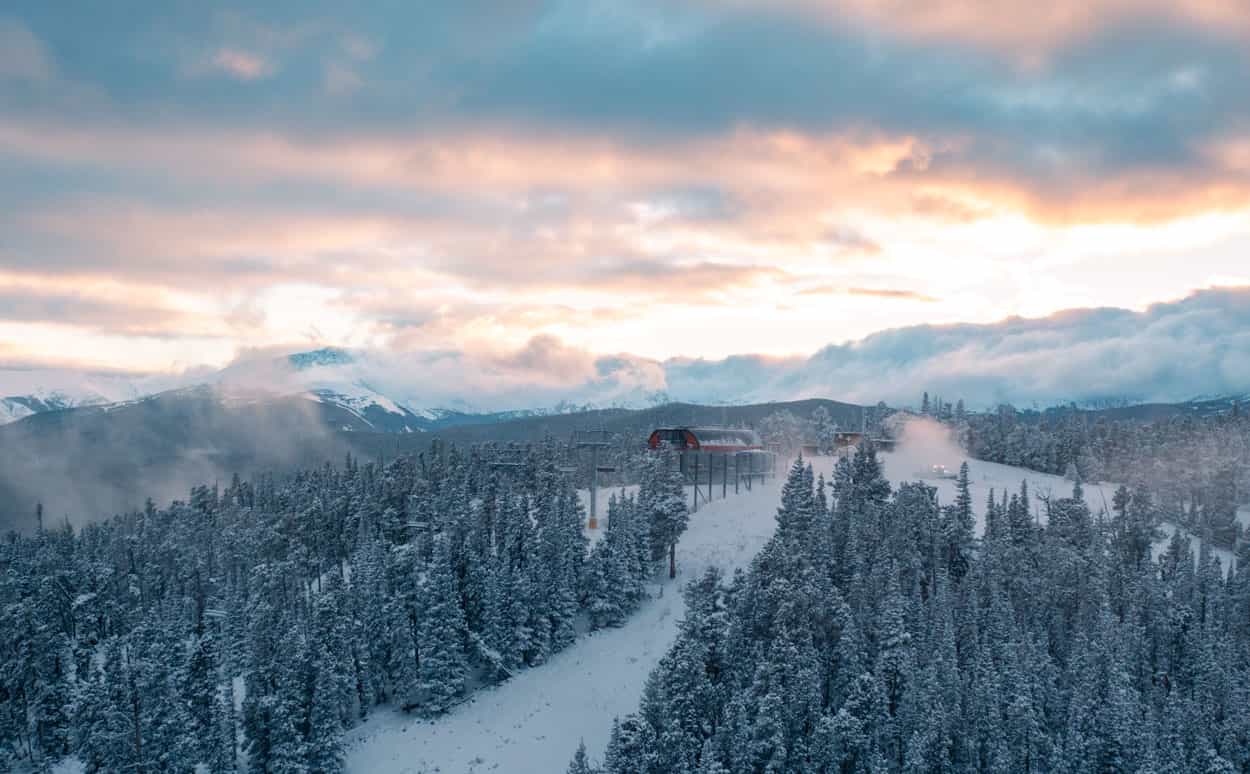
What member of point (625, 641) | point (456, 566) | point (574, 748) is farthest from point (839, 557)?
point (456, 566)

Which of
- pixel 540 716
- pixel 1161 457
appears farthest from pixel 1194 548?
pixel 540 716

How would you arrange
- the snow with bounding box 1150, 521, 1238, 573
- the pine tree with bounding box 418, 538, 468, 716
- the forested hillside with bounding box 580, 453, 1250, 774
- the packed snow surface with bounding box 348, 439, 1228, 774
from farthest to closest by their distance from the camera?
the snow with bounding box 1150, 521, 1238, 573 < the pine tree with bounding box 418, 538, 468, 716 < the packed snow surface with bounding box 348, 439, 1228, 774 < the forested hillside with bounding box 580, 453, 1250, 774

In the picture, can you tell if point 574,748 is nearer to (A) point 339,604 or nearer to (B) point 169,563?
(A) point 339,604

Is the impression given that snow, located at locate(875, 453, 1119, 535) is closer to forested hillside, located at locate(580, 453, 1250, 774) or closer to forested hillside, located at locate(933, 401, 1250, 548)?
forested hillside, located at locate(933, 401, 1250, 548)

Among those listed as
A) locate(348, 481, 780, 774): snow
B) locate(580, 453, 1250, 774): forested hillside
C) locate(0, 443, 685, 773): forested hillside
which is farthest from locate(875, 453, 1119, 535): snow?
locate(348, 481, 780, 774): snow

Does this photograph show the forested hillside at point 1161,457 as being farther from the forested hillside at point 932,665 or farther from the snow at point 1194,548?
the forested hillside at point 932,665

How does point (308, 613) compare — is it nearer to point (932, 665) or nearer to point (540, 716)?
point (540, 716)

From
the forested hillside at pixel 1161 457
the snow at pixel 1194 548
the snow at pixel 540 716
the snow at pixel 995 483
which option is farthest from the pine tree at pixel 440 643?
the forested hillside at pixel 1161 457
